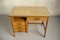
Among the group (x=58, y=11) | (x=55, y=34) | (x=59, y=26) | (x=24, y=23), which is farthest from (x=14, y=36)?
(x=58, y=11)

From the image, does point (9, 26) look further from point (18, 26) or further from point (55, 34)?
point (55, 34)

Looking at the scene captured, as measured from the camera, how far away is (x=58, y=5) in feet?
9.78

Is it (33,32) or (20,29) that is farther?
(33,32)

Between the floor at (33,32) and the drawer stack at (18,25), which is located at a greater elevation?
the drawer stack at (18,25)

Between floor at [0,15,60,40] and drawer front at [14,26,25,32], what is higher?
drawer front at [14,26,25,32]

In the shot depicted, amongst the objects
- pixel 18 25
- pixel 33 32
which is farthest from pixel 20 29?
pixel 33 32

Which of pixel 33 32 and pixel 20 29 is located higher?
pixel 20 29

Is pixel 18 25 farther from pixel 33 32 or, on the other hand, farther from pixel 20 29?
pixel 33 32

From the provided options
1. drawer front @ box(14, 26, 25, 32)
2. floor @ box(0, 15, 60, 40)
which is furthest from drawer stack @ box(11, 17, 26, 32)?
floor @ box(0, 15, 60, 40)

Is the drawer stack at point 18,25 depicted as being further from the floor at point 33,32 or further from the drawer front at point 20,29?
the floor at point 33,32

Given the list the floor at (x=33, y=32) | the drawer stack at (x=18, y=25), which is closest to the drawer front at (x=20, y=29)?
the drawer stack at (x=18, y=25)

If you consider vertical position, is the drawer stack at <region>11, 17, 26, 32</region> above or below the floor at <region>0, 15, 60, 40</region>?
above

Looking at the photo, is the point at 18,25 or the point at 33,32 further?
the point at 33,32

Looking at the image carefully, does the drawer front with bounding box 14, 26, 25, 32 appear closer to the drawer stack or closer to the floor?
the drawer stack
